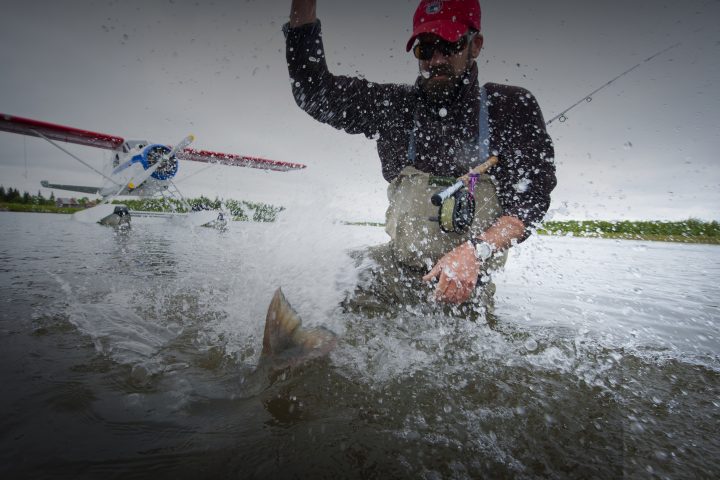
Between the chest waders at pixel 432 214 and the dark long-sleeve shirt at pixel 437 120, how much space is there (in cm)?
7

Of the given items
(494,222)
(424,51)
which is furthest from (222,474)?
(424,51)

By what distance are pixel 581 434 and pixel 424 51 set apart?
3.04 meters

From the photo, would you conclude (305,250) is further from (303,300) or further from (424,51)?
(424,51)

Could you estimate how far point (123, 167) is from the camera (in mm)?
17016

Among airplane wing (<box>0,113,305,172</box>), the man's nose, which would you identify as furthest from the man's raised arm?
airplane wing (<box>0,113,305,172</box>)

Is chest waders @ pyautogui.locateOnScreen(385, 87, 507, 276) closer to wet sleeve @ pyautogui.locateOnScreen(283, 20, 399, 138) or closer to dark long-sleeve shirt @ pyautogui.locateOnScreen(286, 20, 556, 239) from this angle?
dark long-sleeve shirt @ pyautogui.locateOnScreen(286, 20, 556, 239)

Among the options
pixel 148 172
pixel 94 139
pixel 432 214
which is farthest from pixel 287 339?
pixel 94 139

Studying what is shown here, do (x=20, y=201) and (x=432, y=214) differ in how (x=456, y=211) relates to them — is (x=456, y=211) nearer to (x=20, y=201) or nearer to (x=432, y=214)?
(x=432, y=214)

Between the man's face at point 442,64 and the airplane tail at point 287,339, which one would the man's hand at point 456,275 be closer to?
the airplane tail at point 287,339

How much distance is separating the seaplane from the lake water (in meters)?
14.4

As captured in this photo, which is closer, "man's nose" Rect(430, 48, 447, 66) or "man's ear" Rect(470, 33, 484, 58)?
"man's nose" Rect(430, 48, 447, 66)

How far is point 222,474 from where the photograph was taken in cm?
103

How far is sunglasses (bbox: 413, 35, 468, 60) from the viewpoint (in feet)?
9.16

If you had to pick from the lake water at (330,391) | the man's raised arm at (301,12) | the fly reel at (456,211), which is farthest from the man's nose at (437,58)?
the lake water at (330,391)
